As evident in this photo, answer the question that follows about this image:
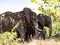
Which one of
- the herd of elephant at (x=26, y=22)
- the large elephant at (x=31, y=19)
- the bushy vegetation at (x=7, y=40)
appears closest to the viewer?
the bushy vegetation at (x=7, y=40)

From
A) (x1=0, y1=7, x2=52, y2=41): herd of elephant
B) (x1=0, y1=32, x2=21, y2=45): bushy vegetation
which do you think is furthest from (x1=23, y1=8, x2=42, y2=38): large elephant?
(x1=0, y1=32, x2=21, y2=45): bushy vegetation

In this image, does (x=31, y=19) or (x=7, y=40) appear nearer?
(x=7, y=40)

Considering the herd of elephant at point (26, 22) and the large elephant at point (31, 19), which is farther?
the large elephant at point (31, 19)

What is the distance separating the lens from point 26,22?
1670 cm

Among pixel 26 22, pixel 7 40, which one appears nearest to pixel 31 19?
pixel 26 22

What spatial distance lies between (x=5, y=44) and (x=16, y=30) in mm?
7887

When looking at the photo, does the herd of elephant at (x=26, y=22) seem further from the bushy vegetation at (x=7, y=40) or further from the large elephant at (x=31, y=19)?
the bushy vegetation at (x=7, y=40)

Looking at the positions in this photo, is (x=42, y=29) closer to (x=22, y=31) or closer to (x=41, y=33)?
(x=41, y=33)

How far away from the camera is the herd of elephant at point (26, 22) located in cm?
1616

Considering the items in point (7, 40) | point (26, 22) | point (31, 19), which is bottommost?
point (26, 22)

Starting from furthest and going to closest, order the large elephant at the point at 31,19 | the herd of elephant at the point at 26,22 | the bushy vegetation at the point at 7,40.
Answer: the large elephant at the point at 31,19 < the herd of elephant at the point at 26,22 < the bushy vegetation at the point at 7,40

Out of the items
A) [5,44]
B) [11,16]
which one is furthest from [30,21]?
[5,44]

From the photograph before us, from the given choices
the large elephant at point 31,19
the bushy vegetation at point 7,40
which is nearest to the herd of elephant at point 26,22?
the large elephant at point 31,19

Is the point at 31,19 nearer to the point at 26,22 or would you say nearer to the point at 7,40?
the point at 26,22
